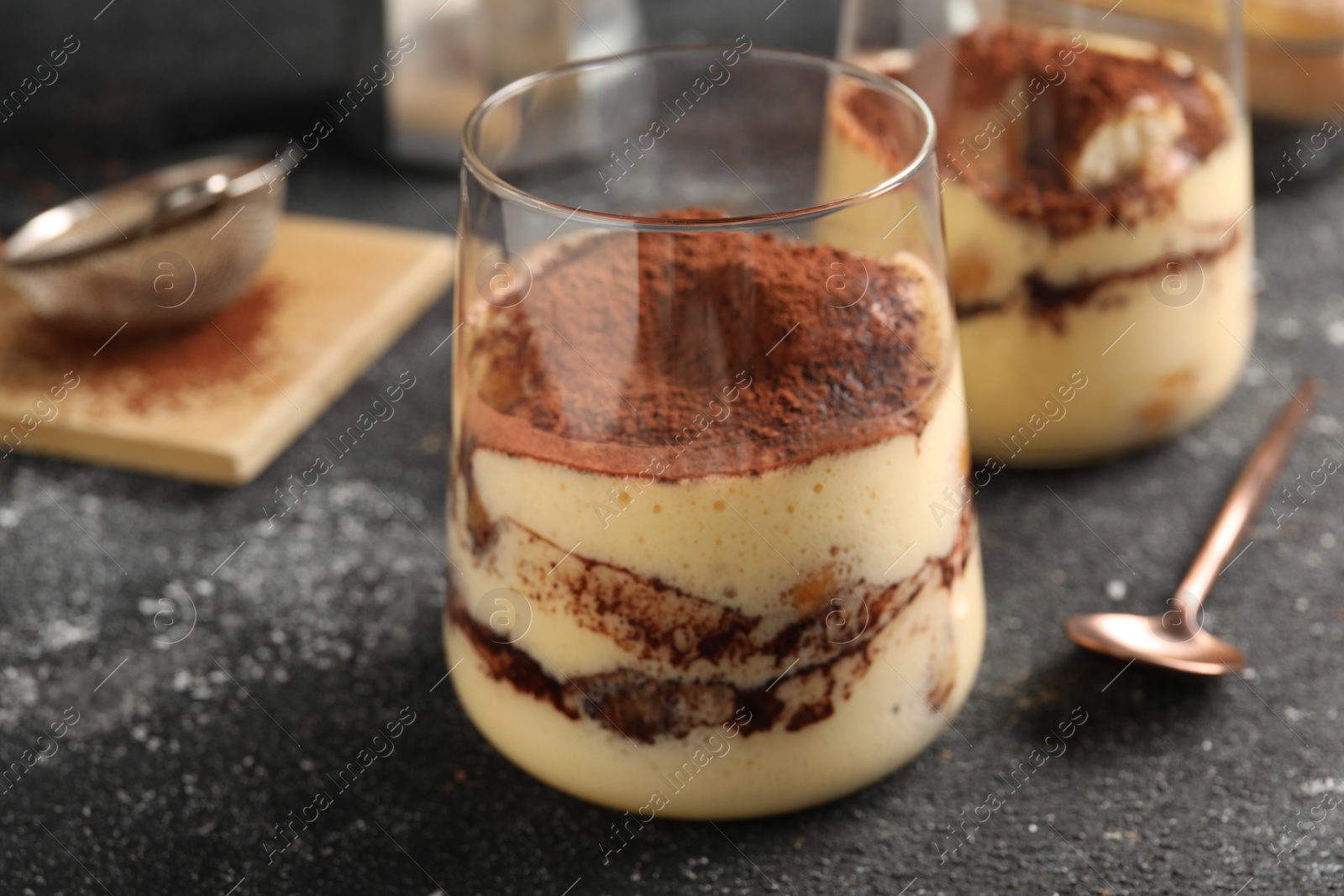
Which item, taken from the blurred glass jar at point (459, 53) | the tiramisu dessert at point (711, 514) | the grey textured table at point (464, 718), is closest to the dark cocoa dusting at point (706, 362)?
the tiramisu dessert at point (711, 514)

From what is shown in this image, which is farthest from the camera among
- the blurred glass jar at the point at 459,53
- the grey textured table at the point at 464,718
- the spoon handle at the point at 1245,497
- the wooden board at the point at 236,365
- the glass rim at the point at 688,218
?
the blurred glass jar at the point at 459,53

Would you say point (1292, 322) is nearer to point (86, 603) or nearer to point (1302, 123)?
point (1302, 123)

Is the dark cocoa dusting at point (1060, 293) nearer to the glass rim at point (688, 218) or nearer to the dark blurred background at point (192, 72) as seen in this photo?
the glass rim at point (688, 218)

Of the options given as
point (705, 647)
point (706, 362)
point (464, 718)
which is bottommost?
point (464, 718)

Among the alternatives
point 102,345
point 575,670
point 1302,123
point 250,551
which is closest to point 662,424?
point 575,670

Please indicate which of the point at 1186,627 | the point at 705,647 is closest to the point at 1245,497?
the point at 1186,627

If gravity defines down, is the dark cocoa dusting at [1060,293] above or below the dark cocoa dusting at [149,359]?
above

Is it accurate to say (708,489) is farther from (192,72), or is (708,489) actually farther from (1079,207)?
(192,72)
